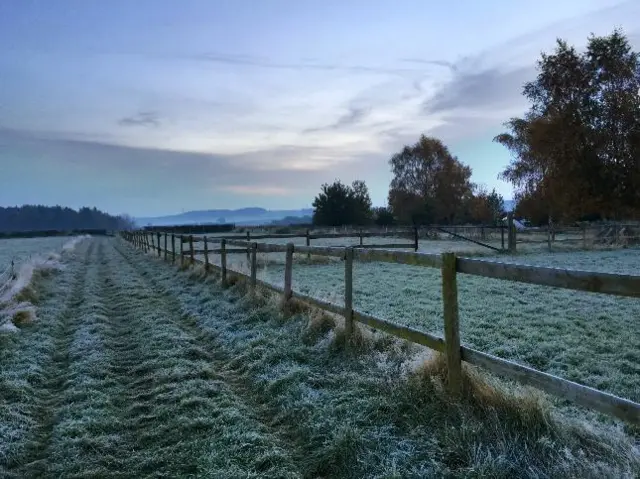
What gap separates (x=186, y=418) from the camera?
441cm

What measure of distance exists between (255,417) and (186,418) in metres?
0.61

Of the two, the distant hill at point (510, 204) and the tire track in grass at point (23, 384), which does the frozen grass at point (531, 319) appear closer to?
the tire track in grass at point (23, 384)

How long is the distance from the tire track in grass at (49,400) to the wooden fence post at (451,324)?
324 centimetres

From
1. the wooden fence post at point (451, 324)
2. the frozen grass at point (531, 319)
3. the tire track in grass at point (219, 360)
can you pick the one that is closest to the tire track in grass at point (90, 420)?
the tire track in grass at point (219, 360)

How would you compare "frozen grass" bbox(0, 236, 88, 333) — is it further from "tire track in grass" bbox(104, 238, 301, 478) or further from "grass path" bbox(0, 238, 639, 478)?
"tire track in grass" bbox(104, 238, 301, 478)

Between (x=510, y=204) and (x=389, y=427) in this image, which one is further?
(x=510, y=204)

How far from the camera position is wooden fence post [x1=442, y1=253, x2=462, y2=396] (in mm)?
4227

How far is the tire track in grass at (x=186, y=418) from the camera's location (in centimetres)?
362

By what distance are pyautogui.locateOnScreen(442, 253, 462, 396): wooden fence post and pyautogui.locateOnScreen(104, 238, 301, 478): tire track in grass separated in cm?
153

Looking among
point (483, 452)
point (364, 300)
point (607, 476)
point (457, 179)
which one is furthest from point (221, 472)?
point (457, 179)

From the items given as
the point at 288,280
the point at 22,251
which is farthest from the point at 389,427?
the point at 22,251

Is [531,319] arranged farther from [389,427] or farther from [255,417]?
[255,417]

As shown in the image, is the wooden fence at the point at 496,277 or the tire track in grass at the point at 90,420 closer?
the wooden fence at the point at 496,277

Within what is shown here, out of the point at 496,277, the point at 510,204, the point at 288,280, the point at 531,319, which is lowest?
the point at 531,319
